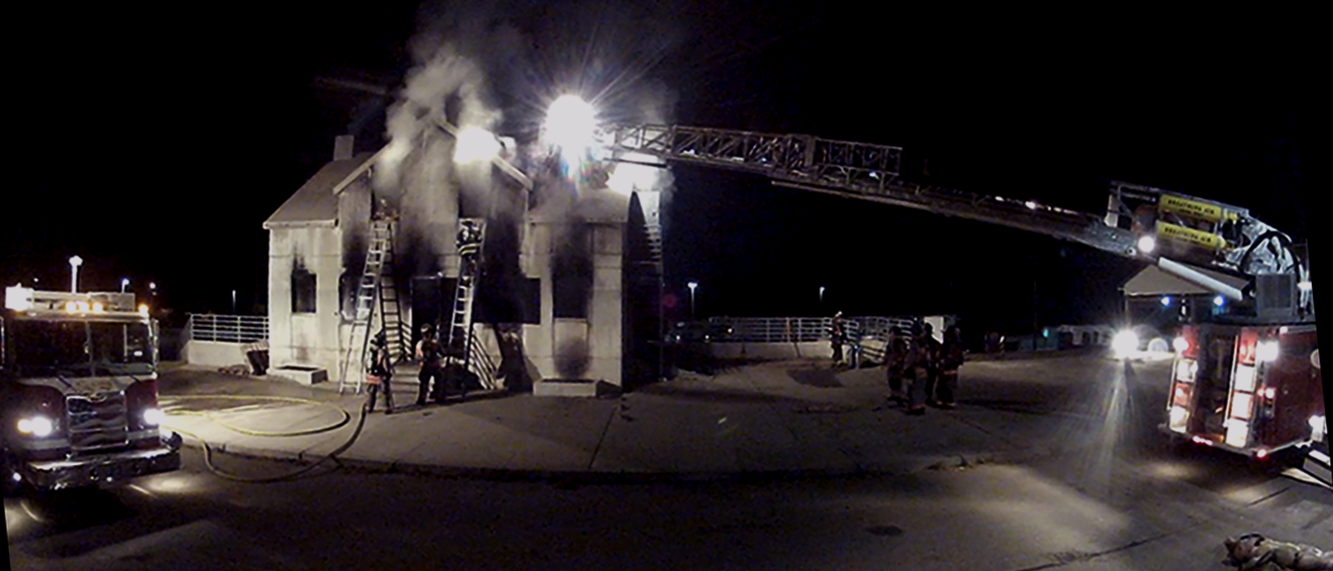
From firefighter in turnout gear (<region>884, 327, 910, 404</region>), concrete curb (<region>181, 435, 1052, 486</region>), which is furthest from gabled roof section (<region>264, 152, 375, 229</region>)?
firefighter in turnout gear (<region>884, 327, 910, 404</region>)

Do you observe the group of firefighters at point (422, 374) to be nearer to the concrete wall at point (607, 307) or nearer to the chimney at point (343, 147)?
the concrete wall at point (607, 307)

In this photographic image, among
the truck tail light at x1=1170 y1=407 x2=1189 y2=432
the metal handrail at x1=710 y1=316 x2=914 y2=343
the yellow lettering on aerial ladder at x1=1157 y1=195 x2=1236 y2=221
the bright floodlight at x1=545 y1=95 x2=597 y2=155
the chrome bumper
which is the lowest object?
the chrome bumper

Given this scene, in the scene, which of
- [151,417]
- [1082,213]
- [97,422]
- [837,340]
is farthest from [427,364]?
[837,340]

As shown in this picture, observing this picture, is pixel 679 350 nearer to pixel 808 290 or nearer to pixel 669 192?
pixel 669 192

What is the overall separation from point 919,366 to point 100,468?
1123 centimetres

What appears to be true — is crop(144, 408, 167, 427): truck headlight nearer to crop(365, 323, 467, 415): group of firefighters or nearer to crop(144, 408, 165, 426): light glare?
crop(144, 408, 165, 426): light glare

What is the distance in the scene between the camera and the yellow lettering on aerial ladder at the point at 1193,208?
32.9ft

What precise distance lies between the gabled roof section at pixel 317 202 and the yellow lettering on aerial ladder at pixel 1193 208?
45.8ft

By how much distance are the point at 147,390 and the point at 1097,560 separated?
9.04m

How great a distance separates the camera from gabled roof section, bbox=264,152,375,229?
17.4 m

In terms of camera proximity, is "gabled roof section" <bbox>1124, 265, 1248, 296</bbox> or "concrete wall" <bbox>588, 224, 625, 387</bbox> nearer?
"gabled roof section" <bbox>1124, 265, 1248, 296</bbox>

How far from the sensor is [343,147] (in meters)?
20.2

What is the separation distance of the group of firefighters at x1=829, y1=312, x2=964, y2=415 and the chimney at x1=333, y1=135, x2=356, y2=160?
13.7 metres

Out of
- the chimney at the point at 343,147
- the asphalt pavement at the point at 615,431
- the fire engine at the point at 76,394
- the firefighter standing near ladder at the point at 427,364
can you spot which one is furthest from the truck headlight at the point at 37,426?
the chimney at the point at 343,147
